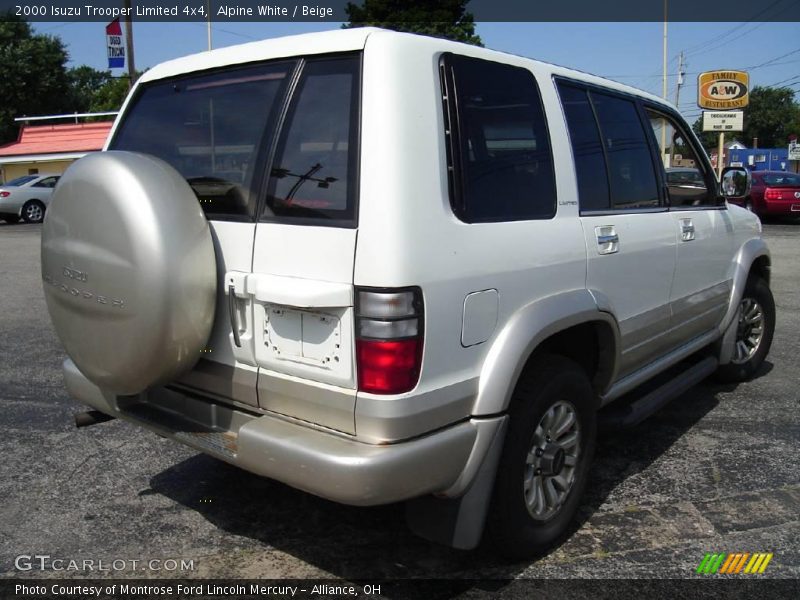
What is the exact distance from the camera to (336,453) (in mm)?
Answer: 2295

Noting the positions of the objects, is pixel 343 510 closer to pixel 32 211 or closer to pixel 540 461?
pixel 540 461

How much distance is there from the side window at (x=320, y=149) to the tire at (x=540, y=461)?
3.36ft

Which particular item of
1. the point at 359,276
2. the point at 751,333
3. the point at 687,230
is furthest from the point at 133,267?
the point at 751,333

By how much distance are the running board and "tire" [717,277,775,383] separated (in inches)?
33.7

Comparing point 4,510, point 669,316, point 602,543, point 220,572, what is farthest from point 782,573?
point 4,510

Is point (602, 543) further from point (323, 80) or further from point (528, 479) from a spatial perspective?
point (323, 80)

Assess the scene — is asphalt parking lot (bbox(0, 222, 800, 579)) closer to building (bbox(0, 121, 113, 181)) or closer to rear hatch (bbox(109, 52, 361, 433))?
rear hatch (bbox(109, 52, 361, 433))

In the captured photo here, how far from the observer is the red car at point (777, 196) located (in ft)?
60.7

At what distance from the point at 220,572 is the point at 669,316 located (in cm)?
256

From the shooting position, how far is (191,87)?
305 centimetres

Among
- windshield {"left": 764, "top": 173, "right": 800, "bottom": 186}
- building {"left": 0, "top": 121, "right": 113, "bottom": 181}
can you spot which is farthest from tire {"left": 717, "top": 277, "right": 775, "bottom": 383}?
building {"left": 0, "top": 121, "right": 113, "bottom": 181}

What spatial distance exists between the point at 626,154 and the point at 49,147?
35.3 meters

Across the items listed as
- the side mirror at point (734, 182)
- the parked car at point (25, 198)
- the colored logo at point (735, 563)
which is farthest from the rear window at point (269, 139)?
the parked car at point (25, 198)

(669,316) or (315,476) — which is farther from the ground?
(669,316)
